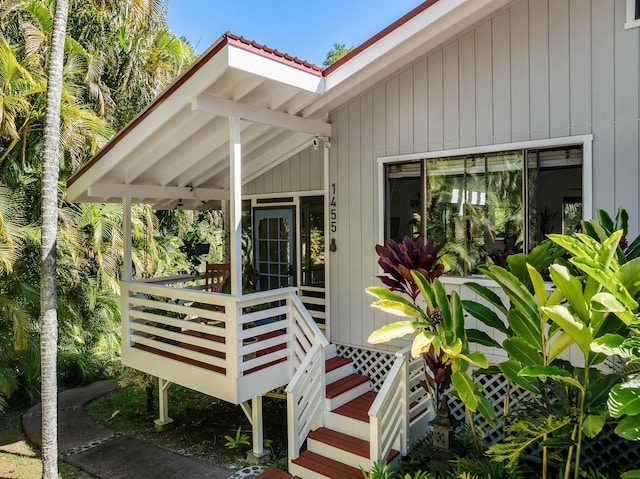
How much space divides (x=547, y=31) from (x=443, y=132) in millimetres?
1412

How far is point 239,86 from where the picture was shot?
489 centimetres

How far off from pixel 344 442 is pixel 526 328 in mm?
2437

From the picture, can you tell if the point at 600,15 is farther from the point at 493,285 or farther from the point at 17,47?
the point at 17,47

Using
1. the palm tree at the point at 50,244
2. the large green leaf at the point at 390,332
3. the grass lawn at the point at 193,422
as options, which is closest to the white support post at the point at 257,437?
the grass lawn at the point at 193,422

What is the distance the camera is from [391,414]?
4.61 metres

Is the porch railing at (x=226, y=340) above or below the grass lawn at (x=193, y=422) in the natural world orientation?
above

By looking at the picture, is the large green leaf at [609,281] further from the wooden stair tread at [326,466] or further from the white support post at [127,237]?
the white support post at [127,237]

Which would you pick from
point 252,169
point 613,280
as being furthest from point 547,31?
point 252,169

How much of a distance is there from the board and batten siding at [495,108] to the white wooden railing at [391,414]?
1.18 m

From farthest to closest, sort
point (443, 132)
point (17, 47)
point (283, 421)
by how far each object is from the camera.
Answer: point (17, 47)
point (283, 421)
point (443, 132)

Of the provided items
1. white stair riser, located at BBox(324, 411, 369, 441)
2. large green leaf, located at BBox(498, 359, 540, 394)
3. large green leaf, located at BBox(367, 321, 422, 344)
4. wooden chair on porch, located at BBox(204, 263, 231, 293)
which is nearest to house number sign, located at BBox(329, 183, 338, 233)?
wooden chair on porch, located at BBox(204, 263, 231, 293)

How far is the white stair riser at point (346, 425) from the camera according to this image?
4.95m

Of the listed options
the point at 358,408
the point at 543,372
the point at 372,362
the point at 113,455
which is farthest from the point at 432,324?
the point at 113,455

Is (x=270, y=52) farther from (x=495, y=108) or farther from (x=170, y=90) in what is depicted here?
(x=495, y=108)
